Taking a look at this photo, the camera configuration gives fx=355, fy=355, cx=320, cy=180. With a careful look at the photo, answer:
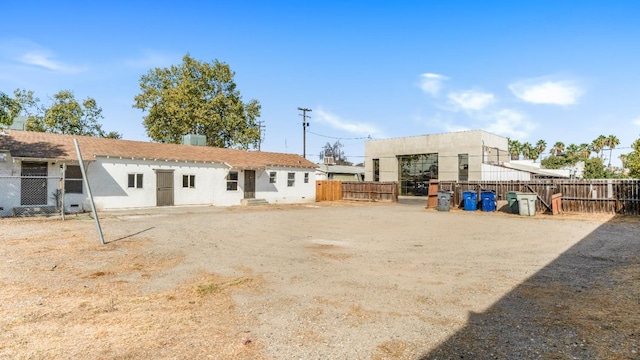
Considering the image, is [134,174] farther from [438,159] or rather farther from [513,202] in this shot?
[438,159]

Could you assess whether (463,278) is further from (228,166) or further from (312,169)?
Answer: (312,169)

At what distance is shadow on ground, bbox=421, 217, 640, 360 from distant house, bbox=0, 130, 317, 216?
1675 centimetres

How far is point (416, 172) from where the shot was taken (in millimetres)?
44562

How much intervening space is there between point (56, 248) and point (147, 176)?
44.2ft

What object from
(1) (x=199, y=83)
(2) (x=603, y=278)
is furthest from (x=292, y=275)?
(1) (x=199, y=83)

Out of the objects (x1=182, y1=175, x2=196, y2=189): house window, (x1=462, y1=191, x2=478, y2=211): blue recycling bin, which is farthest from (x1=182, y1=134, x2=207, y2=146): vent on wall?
(x1=462, y1=191, x2=478, y2=211): blue recycling bin

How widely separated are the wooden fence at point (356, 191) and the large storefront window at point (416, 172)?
39.6 ft

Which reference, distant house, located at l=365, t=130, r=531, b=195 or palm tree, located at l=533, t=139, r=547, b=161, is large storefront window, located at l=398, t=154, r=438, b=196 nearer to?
distant house, located at l=365, t=130, r=531, b=195

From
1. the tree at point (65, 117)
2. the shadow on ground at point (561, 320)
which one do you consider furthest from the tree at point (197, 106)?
the shadow on ground at point (561, 320)

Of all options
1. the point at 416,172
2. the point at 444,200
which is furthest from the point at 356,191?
the point at 416,172

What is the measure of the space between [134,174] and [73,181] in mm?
3132

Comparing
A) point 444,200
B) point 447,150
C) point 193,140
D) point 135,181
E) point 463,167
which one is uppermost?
point 447,150

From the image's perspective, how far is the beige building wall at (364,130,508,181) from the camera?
39.6 meters

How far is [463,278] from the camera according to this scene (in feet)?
21.8
